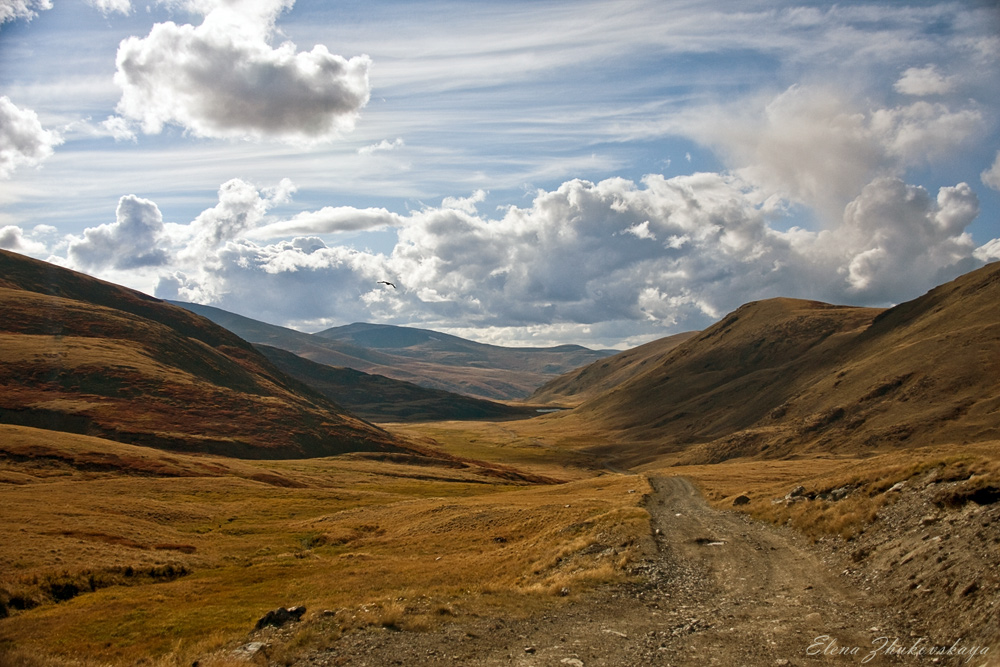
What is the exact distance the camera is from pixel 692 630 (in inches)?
803

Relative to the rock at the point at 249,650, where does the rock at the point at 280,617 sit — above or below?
below

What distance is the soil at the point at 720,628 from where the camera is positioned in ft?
57.2

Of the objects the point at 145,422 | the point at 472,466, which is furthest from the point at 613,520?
the point at 145,422

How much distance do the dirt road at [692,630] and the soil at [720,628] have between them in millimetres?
35

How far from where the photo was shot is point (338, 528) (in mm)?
63250

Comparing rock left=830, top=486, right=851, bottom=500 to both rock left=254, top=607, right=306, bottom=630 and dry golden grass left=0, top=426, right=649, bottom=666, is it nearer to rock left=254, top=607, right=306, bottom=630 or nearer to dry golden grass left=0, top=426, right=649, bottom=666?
dry golden grass left=0, top=426, right=649, bottom=666

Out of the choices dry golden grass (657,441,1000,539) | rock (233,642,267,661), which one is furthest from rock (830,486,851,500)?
rock (233,642,267,661)

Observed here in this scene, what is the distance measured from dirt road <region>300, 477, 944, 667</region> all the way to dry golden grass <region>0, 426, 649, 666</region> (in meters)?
1.87

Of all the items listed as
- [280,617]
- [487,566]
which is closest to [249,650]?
[280,617]

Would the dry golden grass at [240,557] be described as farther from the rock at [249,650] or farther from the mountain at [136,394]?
the mountain at [136,394]

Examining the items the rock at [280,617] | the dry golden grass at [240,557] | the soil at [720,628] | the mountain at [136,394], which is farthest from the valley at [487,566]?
the mountain at [136,394]

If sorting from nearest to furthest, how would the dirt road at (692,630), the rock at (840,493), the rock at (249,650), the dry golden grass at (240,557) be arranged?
1. the dirt road at (692,630)
2. the rock at (249,650)
3. the dry golden grass at (240,557)
4. the rock at (840,493)

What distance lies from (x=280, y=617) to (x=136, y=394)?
15452 centimetres

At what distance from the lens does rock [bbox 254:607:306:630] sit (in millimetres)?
23016
